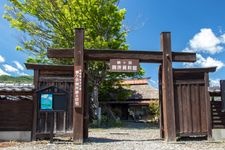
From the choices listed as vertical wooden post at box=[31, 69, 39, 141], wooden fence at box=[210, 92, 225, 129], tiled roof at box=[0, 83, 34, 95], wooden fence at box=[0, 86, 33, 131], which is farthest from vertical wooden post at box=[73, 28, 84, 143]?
wooden fence at box=[210, 92, 225, 129]

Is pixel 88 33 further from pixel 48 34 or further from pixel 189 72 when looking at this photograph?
pixel 189 72

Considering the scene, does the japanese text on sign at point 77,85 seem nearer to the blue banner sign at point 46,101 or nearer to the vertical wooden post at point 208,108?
the blue banner sign at point 46,101

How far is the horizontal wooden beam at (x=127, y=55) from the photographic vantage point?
13758 mm

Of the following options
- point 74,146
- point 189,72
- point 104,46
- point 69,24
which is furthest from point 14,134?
point 69,24

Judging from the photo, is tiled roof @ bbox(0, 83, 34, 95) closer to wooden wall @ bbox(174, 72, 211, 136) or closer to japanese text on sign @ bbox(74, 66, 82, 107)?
japanese text on sign @ bbox(74, 66, 82, 107)

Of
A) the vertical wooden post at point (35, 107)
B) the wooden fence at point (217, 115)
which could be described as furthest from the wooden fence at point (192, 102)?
the vertical wooden post at point (35, 107)

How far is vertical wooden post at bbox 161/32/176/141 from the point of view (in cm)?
1381

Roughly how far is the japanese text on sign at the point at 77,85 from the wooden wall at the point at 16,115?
6.65ft

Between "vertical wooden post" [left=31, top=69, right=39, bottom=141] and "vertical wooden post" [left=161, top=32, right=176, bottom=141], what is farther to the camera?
"vertical wooden post" [left=161, top=32, right=176, bottom=141]

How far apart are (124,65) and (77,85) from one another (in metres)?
2.07

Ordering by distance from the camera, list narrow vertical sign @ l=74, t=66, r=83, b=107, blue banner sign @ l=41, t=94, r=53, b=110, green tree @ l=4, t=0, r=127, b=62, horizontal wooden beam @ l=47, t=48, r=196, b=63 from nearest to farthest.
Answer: blue banner sign @ l=41, t=94, r=53, b=110
narrow vertical sign @ l=74, t=66, r=83, b=107
horizontal wooden beam @ l=47, t=48, r=196, b=63
green tree @ l=4, t=0, r=127, b=62

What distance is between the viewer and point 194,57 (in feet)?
47.1

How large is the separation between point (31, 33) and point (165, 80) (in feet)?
55.4

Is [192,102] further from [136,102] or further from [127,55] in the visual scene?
[136,102]
